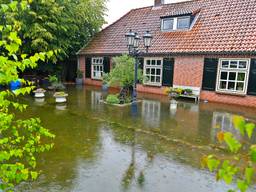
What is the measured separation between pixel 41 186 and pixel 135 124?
14.9 feet

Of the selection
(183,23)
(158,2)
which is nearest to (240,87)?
(183,23)

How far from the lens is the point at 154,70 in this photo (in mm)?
15633

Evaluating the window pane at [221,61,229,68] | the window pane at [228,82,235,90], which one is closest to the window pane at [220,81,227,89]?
the window pane at [228,82,235,90]

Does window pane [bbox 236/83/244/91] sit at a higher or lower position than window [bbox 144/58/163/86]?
lower

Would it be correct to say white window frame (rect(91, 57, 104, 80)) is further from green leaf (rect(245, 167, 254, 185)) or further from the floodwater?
green leaf (rect(245, 167, 254, 185))

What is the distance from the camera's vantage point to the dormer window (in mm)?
15148

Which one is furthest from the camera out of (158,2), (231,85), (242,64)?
(158,2)

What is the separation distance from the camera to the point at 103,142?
22.2ft

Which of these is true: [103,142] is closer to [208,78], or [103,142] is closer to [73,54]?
[208,78]

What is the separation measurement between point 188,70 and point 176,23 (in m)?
3.74

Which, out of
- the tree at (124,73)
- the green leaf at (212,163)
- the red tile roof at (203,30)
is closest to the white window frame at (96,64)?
the red tile roof at (203,30)

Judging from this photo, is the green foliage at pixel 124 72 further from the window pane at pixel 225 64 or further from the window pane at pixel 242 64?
the window pane at pixel 242 64

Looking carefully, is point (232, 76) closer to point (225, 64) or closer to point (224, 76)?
point (224, 76)

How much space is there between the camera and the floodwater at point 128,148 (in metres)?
4.56
